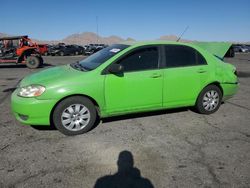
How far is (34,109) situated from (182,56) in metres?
2.98

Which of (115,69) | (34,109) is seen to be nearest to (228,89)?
(115,69)

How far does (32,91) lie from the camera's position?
4477 millimetres

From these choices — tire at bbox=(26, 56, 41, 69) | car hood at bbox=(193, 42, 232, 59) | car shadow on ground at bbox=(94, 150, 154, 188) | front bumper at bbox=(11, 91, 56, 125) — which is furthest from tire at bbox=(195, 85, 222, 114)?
tire at bbox=(26, 56, 41, 69)

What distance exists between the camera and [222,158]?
3.89 metres

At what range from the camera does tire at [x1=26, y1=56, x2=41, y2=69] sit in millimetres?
16445

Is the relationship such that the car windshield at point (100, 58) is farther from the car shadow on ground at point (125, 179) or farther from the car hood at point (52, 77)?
the car shadow on ground at point (125, 179)

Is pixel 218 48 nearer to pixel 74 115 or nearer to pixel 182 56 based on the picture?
pixel 182 56

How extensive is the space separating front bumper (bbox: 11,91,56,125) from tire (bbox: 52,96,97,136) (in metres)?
0.13

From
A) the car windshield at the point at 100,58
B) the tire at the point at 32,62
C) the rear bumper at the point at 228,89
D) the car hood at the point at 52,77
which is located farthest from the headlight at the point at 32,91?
the tire at the point at 32,62

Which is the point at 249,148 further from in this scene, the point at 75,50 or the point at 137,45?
the point at 75,50

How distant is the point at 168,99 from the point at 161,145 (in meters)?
1.26

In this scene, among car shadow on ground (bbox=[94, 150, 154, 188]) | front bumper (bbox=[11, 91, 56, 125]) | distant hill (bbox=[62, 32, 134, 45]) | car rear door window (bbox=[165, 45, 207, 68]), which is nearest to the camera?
car shadow on ground (bbox=[94, 150, 154, 188])

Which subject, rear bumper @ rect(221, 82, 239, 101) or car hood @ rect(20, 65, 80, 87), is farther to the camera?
rear bumper @ rect(221, 82, 239, 101)

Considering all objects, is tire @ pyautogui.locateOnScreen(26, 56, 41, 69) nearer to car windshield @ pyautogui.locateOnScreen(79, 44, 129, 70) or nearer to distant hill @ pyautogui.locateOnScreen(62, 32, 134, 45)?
car windshield @ pyautogui.locateOnScreen(79, 44, 129, 70)
